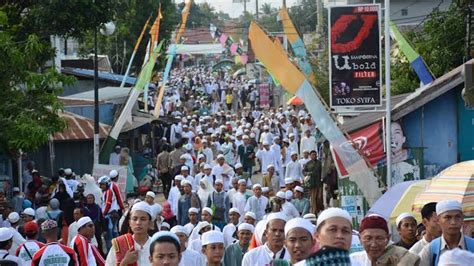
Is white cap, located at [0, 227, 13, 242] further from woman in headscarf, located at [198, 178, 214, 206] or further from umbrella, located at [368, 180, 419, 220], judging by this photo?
woman in headscarf, located at [198, 178, 214, 206]

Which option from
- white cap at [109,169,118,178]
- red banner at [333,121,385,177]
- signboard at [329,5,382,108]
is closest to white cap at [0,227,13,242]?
signboard at [329,5,382,108]

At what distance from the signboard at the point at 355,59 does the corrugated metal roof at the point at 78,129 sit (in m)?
9.16

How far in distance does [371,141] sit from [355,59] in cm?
206

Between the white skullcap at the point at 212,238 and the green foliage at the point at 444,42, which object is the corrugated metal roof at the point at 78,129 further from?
the white skullcap at the point at 212,238

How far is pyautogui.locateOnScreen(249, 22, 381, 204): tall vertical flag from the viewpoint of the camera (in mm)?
18062

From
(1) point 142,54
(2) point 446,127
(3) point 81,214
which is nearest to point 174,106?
(1) point 142,54

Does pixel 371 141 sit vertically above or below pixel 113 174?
above

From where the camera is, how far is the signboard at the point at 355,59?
19.1 metres

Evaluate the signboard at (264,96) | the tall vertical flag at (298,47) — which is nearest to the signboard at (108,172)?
the tall vertical flag at (298,47)

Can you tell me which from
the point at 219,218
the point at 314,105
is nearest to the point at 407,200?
the point at 314,105

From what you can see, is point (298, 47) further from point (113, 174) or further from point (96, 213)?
point (96, 213)

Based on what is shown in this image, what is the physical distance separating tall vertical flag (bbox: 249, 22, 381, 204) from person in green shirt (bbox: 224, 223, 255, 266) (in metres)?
4.08

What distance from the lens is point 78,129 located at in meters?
27.6

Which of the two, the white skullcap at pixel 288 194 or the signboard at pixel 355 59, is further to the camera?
the white skullcap at pixel 288 194
